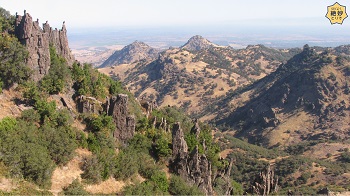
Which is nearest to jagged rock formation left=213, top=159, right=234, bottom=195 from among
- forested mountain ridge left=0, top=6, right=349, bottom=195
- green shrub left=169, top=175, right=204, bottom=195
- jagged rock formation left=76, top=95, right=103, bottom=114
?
forested mountain ridge left=0, top=6, right=349, bottom=195

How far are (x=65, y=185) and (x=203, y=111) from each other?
414 ft

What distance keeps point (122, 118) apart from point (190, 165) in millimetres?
A: 9836

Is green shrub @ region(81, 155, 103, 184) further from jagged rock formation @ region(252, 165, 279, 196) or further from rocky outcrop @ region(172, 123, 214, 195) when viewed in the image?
jagged rock formation @ region(252, 165, 279, 196)

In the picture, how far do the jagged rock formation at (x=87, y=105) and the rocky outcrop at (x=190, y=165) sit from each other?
9709 mm

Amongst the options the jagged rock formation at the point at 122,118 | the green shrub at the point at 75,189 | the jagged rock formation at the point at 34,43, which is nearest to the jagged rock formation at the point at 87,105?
the jagged rock formation at the point at 122,118

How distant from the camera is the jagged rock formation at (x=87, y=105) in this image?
34.4 m

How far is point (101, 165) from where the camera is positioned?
27875mm

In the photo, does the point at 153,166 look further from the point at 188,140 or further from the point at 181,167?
the point at 188,140

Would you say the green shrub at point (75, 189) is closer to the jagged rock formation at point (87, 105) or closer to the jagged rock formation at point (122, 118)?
the jagged rock formation at point (122, 118)

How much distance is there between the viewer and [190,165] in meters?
35.8

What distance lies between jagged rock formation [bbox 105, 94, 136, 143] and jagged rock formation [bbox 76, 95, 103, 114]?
1398mm

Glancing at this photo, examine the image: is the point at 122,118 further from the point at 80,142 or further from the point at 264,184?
the point at 264,184

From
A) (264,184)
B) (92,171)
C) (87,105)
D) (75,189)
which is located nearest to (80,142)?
(92,171)

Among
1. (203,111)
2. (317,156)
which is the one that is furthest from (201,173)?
(203,111)
